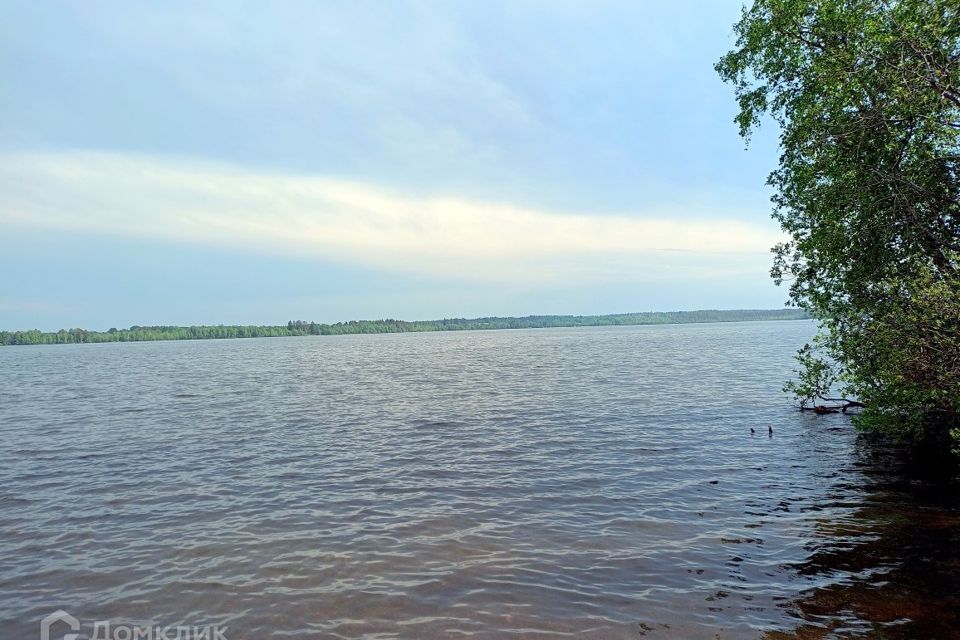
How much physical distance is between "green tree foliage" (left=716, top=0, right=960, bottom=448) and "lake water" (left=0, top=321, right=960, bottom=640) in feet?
13.6

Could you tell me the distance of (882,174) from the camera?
13711mm

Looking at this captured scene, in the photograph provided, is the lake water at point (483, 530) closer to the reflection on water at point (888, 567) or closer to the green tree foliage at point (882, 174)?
the reflection on water at point (888, 567)

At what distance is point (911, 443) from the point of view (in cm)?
2227

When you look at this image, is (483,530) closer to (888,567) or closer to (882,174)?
(888,567)

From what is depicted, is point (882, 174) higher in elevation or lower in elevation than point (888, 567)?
higher

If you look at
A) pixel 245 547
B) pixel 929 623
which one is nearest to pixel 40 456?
pixel 245 547

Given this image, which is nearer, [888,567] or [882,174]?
[888,567]

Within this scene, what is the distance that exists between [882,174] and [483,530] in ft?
46.8

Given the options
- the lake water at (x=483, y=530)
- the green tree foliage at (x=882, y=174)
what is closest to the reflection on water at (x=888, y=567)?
the lake water at (x=483, y=530)

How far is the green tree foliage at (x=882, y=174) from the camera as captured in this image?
1245 centimetres

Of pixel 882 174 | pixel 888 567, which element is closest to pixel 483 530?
pixel 888 567

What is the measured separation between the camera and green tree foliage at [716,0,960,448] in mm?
12445

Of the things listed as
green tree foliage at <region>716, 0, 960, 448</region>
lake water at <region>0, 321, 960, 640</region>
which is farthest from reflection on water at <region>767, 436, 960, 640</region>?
green tree foliage at <region>716, 0, 960, 448</region>

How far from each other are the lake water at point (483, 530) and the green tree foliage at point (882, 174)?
415 centimetres
